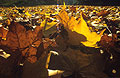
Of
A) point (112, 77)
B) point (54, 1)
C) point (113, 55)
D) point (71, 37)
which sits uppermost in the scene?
point (54, 1)

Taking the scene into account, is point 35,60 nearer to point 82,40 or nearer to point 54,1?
point 82,40

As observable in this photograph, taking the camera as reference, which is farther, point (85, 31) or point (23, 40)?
point (85, 31)

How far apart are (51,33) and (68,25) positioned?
190 millimetres

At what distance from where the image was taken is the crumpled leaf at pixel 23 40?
46cm

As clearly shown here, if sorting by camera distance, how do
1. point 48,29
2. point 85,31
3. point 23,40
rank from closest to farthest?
point 23,40 → point 85,31 → point 48,29

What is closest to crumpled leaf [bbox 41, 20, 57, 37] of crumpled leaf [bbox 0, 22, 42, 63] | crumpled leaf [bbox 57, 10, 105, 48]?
crumpled leaf [bbox 57, 10, 105, 48]

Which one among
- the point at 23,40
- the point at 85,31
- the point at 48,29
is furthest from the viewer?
the point at 48,29

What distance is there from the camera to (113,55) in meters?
0.59

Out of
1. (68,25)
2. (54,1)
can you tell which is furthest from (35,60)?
(54,1)

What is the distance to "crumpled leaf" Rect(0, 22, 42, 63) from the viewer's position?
1.51 ft

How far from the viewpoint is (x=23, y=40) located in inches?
19.4

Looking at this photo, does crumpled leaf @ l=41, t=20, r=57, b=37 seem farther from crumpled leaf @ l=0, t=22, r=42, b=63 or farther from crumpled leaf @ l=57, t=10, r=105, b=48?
crumpled leaf @ l=0, t=22, r=42, b=63

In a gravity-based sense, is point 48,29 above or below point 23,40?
above

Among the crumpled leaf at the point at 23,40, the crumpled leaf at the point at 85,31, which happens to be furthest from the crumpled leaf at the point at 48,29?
the crumpled leaf at the point at 23,40
